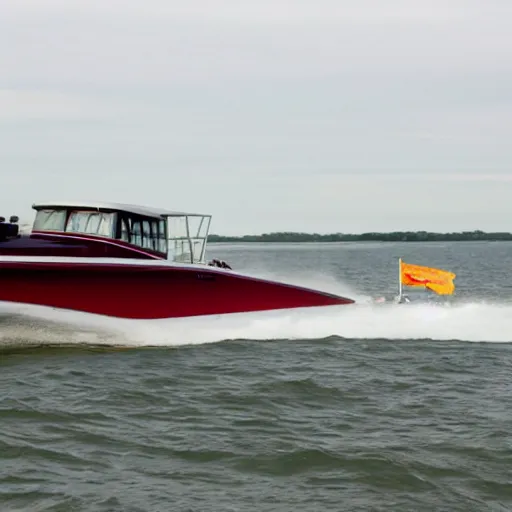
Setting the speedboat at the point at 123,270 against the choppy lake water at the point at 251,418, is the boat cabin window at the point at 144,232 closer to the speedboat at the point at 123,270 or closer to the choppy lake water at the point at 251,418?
the speedboat at the point at 123,270

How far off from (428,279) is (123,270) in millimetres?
7988

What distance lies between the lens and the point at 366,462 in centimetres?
790

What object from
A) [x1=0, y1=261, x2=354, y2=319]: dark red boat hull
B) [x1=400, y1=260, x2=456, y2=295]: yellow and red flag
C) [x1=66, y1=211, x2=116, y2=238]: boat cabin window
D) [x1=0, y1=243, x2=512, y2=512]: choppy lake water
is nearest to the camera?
[x1=0, y1=243, x2=512, y2=512]: choppy lake water

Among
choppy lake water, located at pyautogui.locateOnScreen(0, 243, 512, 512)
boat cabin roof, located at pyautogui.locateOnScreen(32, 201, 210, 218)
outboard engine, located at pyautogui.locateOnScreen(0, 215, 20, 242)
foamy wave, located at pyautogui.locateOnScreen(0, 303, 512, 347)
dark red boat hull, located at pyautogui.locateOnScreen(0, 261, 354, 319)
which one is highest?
boat cabin roof, located at pyautogui.locateOnScreen(32, 201, 210, 218)

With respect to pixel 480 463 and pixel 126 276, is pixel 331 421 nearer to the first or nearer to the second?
pixel 480 463

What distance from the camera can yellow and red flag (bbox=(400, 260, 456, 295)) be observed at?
60.4 feet

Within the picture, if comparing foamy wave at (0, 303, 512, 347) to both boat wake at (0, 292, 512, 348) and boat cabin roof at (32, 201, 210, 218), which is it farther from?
boat cabin roof at (32, 201, 210, 218)

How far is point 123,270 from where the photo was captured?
1399 cm

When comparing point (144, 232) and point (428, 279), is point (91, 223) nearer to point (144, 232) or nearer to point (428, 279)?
point (144, 232)

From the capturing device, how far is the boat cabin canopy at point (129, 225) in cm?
1476

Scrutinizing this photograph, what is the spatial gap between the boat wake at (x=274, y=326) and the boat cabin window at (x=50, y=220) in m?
2.06

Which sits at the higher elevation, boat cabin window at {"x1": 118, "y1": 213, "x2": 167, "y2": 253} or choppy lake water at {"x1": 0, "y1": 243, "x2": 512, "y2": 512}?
boat cabin window at {"x1": 118, "y1": 213, "x2": 167, "y2": 253}

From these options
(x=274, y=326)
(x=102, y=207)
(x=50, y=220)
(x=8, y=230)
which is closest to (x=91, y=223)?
(x=102, y=207)

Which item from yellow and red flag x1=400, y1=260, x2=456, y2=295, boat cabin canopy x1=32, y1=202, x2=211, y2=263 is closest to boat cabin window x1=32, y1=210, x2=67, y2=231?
boat cabin canopy x1=32, y1=202, x2=211, y2=263
